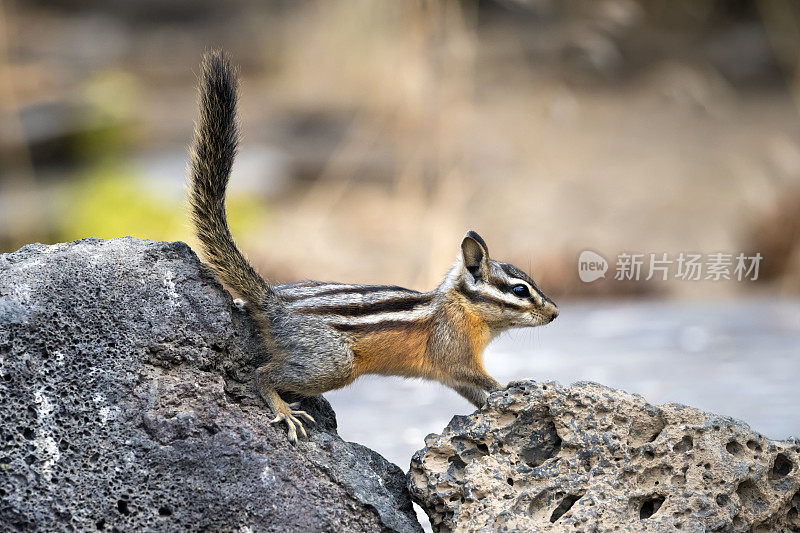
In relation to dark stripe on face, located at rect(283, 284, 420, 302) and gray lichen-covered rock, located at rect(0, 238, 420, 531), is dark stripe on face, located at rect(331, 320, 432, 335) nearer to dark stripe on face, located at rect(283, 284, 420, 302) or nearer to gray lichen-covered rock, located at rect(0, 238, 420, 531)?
dark stripe on face, located at rect(283, 284, 420, 302)

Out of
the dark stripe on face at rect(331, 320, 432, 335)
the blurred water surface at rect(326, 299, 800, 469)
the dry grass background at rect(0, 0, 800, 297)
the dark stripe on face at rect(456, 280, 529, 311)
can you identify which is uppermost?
the dry grass background at rect(0, 0, 800, 297)

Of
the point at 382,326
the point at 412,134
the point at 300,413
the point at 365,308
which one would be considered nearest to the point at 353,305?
the point at 365,308

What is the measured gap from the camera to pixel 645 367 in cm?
702

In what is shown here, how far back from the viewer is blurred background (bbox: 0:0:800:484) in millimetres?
7480

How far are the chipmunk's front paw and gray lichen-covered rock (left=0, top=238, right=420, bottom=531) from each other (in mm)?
41

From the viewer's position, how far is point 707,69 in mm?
15055

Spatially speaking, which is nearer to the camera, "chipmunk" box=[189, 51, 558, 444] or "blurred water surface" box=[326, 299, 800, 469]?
"chipmunk" box=[189, 51, 558, 444]

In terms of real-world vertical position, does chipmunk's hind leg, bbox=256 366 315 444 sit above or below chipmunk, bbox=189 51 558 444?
below

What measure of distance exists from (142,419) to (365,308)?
40.0 inches

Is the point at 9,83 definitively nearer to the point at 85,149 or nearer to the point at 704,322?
the point at 85,149

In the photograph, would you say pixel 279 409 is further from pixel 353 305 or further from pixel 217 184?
pixel 217 184

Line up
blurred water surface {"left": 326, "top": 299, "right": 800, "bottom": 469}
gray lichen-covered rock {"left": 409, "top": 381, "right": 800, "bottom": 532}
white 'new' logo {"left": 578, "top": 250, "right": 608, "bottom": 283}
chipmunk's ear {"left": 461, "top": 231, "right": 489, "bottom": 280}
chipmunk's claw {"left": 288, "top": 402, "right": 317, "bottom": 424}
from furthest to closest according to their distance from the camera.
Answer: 1. white 'new' logo {"left": 578, "top": 250, "right": 608, "bottom": 283}
2. blurred water surface {"left": 326, "top": 299, "right": 800, "bottom": 469}
3. chipmunk's ear {"left": 461, "top": 231, "right": 489, "bottom": 280}
4. chipmunk's claw {"left": 288, "top": 402, "right": 317, "bottom": 424}
5. gray lichen-covered rock {"left": 409, "top": 381, "right": 800, "bottom": 532}

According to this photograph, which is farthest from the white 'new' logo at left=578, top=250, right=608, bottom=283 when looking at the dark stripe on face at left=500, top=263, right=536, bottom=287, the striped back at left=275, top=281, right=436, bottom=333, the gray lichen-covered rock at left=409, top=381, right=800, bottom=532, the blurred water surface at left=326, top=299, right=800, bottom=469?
the gray lichen-covered rock at left=409, top=381, right=800, bottom=532

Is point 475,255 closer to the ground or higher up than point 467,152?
closer to the ground
